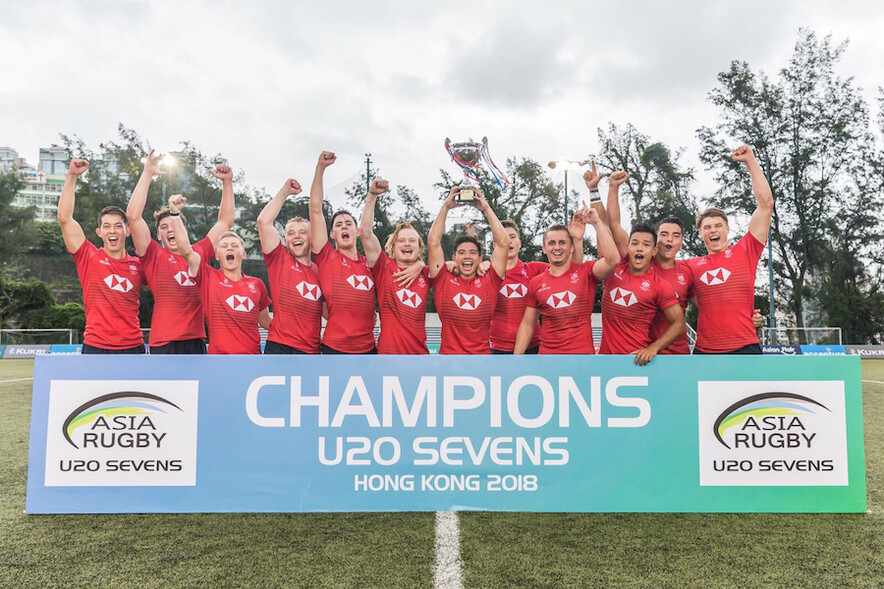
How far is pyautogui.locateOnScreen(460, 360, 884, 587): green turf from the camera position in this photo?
3.08 metres

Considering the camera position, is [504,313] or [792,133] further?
[792,133]

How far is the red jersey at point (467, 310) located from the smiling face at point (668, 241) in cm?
133

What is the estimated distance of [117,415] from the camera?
391 centimetres

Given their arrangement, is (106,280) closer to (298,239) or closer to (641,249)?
(298,239)

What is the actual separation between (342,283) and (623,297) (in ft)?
7.28

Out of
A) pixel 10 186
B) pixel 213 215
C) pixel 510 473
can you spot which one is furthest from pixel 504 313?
pixel 10 186

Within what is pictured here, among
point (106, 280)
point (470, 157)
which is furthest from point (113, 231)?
point (470, 157)

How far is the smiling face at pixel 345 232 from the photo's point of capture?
191 inches

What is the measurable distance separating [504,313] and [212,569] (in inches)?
118

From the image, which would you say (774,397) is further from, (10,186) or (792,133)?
(10,186)

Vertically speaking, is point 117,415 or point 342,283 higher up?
point 342,283

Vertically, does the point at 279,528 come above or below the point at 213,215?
below

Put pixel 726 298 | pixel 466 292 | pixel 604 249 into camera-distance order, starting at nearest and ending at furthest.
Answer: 1. pixel 604 249
2. pixel 726 298
3. pixel 466 292

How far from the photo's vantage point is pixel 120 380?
3926 millimetres
